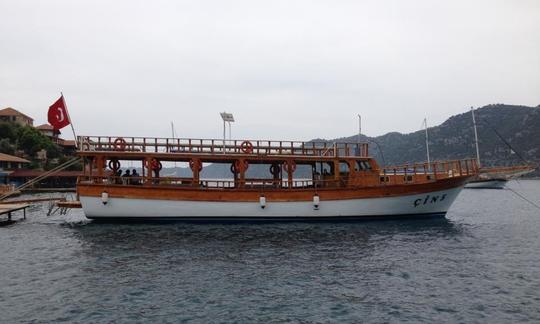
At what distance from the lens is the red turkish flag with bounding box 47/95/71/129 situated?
68.7 feet

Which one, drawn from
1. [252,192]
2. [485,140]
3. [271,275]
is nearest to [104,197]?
[252,192]

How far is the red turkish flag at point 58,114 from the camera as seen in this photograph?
2094 centimetres

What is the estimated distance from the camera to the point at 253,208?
69.7 feet

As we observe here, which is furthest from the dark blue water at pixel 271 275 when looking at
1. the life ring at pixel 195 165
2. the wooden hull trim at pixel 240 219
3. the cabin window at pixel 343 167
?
the cabin window at pixel 343 167

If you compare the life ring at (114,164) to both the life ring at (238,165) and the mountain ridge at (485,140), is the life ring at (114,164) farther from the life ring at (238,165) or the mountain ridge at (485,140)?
the mountain ridge at (485,140)

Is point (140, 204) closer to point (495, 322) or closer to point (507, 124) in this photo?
point (495, 322)

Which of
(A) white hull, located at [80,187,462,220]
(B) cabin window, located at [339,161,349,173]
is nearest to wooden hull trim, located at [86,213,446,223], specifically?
(A) white hull, located at [80,187,462,220]

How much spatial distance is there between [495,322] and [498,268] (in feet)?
15.6

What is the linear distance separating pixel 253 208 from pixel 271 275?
9.70 m

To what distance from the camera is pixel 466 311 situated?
29.1 feet

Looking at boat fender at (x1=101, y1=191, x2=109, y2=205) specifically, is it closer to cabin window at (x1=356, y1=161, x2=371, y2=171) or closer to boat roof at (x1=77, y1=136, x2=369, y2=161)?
boat roof at (x1=77, y1=136, x2=369, y2=161)

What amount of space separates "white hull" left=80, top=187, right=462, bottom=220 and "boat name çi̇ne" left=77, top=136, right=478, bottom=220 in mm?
56

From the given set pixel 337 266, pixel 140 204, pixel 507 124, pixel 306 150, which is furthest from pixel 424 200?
pixel 507 124

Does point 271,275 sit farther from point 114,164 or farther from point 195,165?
point 114,164
